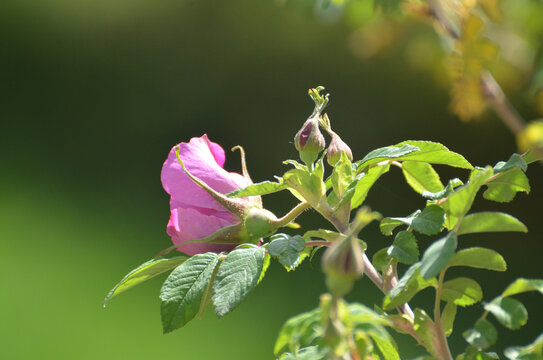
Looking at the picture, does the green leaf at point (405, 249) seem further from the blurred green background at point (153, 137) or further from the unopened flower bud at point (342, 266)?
the blurred green background at point (153, 137)

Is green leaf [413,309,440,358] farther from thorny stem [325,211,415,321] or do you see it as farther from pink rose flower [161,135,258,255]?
pink rose flower [161,135,258,255]

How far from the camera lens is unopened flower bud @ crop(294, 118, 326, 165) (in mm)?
474

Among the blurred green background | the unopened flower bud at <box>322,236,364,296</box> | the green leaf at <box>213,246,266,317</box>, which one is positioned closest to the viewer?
the unopened flower bud at <box>322,236,364,296</box>

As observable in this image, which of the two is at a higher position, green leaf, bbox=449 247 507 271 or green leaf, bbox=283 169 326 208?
green leaf, bbox=283 169 326 208

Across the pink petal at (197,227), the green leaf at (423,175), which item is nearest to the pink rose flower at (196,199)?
the pink petal at (197,227)

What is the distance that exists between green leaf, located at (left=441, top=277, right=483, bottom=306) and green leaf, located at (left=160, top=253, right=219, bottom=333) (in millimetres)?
145

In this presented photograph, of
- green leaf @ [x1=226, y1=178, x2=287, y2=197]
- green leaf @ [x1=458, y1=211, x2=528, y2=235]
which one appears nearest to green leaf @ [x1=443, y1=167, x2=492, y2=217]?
green leaf @ [x1=458, y1=211, x2=528, y2=235]

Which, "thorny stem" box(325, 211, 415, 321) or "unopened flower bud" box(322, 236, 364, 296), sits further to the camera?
"thorny stem" box(325, 211, 415, 321)

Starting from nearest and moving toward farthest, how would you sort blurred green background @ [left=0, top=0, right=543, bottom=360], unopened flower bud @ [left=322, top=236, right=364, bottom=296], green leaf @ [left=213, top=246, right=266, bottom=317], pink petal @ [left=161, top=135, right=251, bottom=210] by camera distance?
1. unopened flower bud @ [left=322, top=236, right=364, bottom=296]
2. green leaf @ [left=213, top=246, right=266, bottom=317]
3. pink petal @ [left=161, top=135, right=251, bottom=210]
4. blurred green background @ [left=0, top=0, right=543, bottom=360]

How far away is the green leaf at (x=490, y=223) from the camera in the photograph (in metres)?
0.37

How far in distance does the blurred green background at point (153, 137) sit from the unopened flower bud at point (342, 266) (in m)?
1.57

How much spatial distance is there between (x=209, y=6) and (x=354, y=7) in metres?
2.28

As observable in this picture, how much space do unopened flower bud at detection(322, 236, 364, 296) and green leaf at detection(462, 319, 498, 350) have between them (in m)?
0.14

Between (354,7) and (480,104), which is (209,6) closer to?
(354,7)
